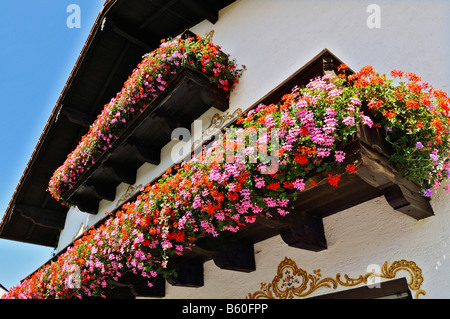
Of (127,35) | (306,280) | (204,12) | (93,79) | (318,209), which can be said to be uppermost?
(127,35)

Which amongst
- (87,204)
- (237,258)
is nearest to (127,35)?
(87,204)

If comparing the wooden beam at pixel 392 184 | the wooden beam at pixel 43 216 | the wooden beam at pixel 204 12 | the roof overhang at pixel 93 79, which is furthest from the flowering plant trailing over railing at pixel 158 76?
the wooden beam at pixel 43 216

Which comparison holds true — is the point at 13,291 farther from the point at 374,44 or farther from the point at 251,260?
the point at 374,44

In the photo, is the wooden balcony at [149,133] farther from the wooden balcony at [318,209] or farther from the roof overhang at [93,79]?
the wooden balcony at [318,209]

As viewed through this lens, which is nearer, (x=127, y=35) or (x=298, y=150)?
(x=298, y=150)

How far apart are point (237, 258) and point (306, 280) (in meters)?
0.84

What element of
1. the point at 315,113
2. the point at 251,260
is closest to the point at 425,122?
the point at 315,113

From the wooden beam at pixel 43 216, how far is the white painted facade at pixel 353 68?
7.26m

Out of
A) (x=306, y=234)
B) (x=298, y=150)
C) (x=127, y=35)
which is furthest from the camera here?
(x=127, y=35)

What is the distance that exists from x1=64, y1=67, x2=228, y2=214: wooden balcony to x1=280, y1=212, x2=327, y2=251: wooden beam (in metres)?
3.01

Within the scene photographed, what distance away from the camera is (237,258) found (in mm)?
4781

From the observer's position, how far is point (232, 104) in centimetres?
667

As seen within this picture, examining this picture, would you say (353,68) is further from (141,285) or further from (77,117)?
(77,117)

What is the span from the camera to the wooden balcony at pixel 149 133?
6484 mm
